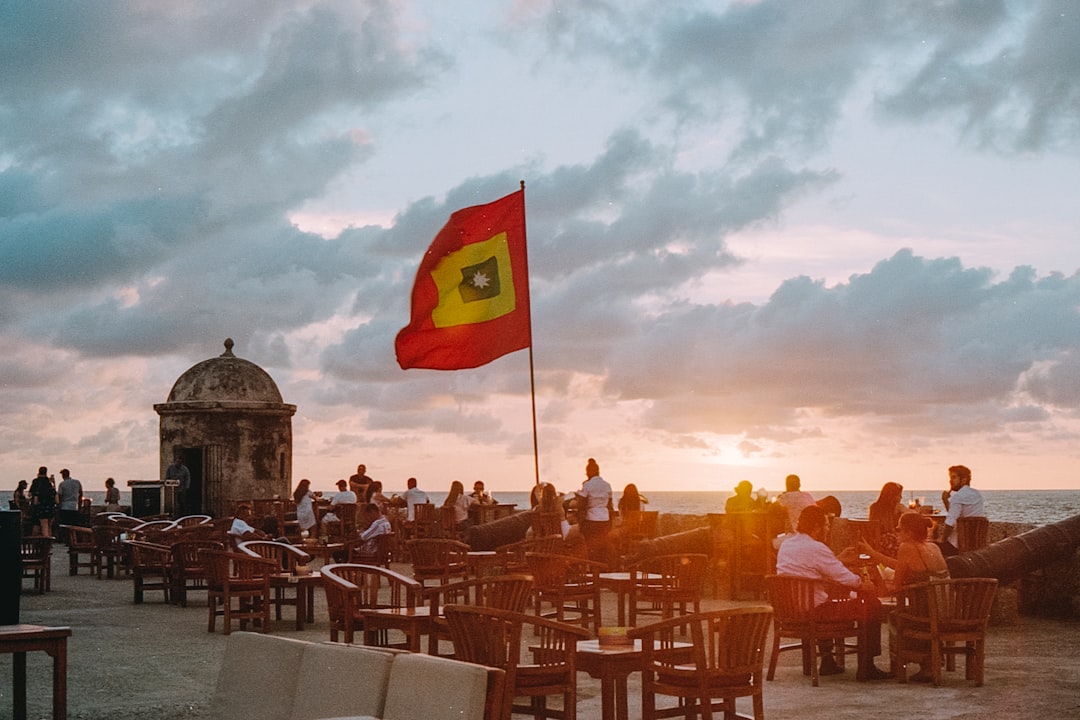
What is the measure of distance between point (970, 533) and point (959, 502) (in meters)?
0.37

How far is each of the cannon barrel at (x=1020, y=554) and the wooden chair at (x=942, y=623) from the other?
3521 millimetres

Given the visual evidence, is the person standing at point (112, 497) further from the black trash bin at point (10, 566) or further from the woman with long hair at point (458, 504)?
the black trash bin at point (10, 566)

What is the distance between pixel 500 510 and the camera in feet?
76.0

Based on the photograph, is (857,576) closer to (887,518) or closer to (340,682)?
Answer: (887,518)

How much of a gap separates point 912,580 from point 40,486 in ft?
56.8

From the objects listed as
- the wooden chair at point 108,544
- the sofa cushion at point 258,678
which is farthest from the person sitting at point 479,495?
the sofa cushion at point 258,678

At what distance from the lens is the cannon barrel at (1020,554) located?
1245cm

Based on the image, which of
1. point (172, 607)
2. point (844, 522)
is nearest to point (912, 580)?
point (844, 522)

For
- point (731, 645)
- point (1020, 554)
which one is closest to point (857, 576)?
point (731, 645)

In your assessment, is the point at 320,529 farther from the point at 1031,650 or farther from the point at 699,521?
the point at 1031,650

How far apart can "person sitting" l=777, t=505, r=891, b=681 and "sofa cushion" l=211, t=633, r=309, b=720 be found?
15.6 ft

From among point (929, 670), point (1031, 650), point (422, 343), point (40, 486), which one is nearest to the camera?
point (929, 670)

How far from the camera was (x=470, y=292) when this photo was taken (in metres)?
13.1

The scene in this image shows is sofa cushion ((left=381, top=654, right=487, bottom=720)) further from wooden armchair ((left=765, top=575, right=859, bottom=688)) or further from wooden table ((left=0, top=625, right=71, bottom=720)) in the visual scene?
wooden armchair ((left=765, top=575, right=859, bottom=688))
